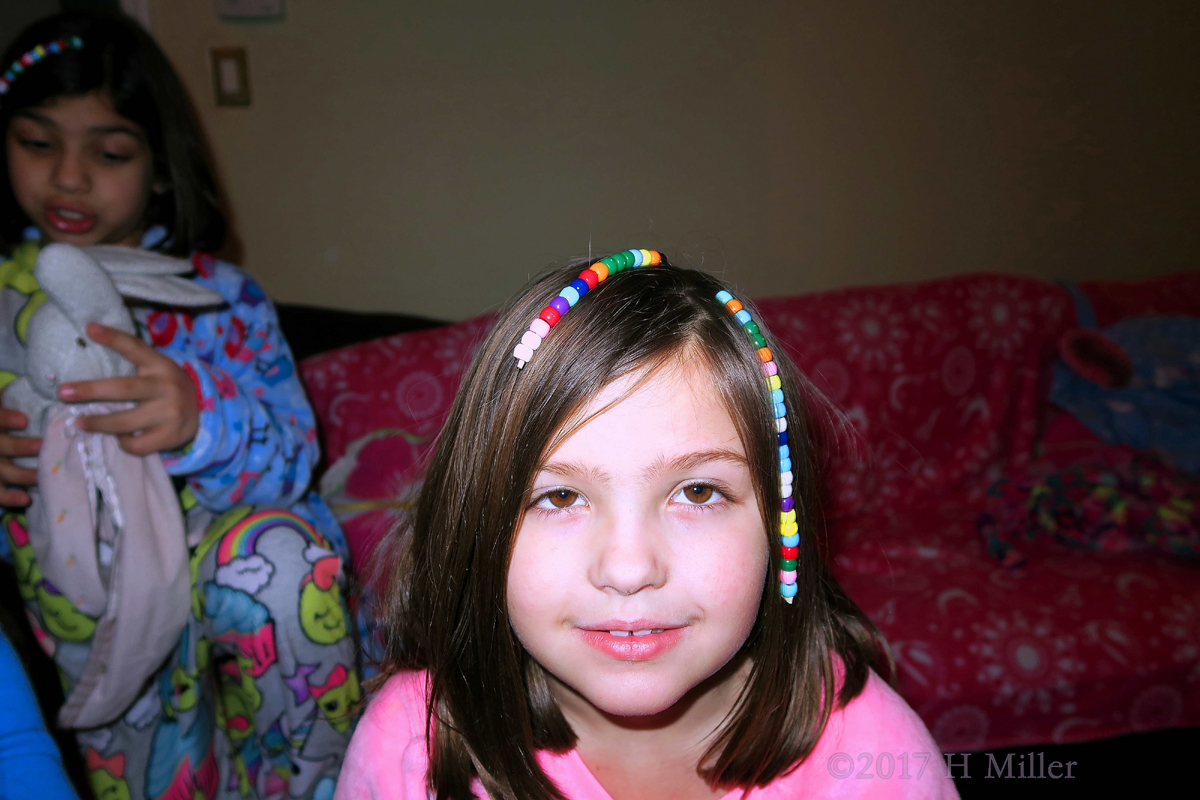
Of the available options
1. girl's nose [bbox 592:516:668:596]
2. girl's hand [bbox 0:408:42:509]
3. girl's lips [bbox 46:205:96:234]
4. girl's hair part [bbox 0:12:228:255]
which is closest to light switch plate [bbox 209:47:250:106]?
girl's hair part [bbox 0:12:228:255]

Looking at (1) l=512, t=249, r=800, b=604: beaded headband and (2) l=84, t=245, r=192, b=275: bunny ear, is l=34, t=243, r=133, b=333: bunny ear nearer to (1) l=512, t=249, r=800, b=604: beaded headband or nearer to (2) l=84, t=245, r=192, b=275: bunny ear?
(2) l=84, t=245, r=192, b=275: bunny ear

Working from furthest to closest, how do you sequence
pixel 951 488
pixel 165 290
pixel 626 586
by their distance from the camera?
pixel 951 488
pixel 165 290
pixel 626 586

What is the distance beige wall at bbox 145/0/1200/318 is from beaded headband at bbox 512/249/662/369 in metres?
1.33

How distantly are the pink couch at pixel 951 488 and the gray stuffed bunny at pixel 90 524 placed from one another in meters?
0.32

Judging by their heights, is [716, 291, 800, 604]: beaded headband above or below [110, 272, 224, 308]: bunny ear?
below

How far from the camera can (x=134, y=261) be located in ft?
3.29

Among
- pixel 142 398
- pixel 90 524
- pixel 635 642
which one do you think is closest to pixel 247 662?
pixel 90 524

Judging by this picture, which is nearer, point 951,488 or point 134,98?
point 134,98

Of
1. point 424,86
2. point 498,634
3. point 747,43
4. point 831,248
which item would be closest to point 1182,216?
point 831,248

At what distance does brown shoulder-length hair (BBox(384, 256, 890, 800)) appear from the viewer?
0.53 metres

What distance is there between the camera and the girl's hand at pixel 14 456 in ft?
2.88

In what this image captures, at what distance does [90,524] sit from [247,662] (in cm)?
25

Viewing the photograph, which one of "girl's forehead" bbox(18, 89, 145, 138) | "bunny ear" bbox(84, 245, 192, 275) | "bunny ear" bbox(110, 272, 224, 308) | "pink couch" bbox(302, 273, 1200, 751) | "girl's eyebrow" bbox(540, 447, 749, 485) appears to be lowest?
"pink couch" bbox(302, 273, 1200, 751)

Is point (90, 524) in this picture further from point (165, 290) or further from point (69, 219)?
point (69, 219)
